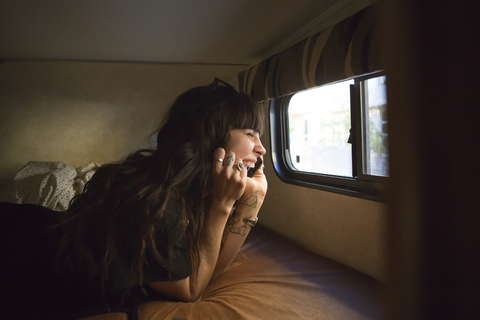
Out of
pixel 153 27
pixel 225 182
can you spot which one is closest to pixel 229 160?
pixel 225 182

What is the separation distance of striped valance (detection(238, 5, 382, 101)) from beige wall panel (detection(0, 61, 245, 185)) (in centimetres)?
137

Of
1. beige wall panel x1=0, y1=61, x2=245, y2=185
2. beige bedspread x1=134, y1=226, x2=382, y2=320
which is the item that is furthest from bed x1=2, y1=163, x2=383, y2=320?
beige wall panel x1=0, y1=61, x2=245, y2=185

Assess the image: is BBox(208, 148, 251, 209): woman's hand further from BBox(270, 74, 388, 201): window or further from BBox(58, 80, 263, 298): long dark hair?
BBox(270, 74, 388, 201): window

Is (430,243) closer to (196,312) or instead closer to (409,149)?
(409,149)

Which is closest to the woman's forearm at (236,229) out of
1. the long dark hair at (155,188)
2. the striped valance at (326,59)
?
the long dark hair at (155,188)

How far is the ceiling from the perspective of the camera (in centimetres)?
163

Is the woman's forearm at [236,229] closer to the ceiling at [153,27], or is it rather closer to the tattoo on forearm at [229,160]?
the tattoo on forearm at [229,160]

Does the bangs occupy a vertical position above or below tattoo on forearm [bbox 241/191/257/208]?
above

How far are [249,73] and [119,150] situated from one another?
75.3 inches

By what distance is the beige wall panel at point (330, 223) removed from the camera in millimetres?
1390

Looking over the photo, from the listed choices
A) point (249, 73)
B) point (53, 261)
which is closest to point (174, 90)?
point (249, 73)

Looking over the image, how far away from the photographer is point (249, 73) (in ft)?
7.48

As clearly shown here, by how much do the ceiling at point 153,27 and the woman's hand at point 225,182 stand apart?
1.08m

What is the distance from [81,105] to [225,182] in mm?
2748
